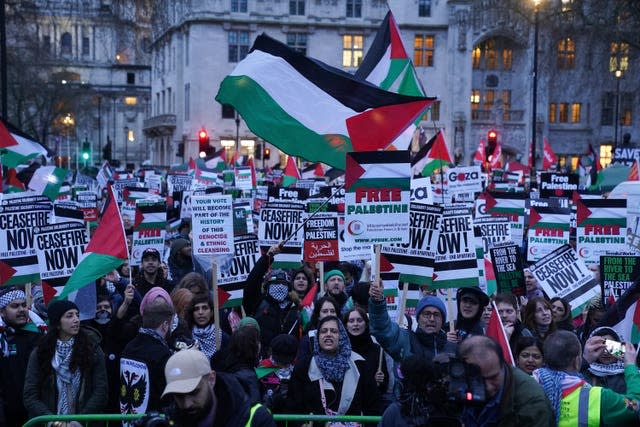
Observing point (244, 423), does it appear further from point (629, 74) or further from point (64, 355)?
point (629, 74)

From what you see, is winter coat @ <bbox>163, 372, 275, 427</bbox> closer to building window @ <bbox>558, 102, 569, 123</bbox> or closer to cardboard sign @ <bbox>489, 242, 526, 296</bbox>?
cardboard sign @ <bbox>489, 242, 526, 296</bbox>

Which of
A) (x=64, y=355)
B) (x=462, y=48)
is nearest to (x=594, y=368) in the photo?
(x=64, y=355)

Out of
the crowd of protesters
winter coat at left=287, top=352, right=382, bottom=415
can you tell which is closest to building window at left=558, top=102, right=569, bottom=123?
the crowd of protesters

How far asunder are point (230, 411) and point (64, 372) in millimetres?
2492

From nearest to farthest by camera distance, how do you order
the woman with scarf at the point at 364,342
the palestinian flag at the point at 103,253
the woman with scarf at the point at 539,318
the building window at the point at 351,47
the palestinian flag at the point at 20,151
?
the woman with scarf at the point at 364,342 → the woman with scarf at the point at 539,318 → the palestinian flag at the point at 103,253 → the palestinian flag at the point at 20,151 → the building window at the point at 351,47

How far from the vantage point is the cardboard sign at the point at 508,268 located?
933 centimetres

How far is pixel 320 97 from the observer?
909cm

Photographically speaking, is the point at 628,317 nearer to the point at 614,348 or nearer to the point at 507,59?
the point at 614,348

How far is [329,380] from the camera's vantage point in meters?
6.25

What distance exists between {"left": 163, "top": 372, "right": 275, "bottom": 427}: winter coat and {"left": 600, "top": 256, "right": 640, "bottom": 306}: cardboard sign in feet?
16.5

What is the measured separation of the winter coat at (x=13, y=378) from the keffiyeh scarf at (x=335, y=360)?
2.23 metres

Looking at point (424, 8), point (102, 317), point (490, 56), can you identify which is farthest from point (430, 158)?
point (424, 8)

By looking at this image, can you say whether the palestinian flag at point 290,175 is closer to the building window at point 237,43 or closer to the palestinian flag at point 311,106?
the palestinian flag at point 311,106

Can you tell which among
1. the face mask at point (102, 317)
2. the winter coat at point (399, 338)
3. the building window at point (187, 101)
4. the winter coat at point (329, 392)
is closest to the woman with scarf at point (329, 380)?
the winter coat at point (329, 392)
